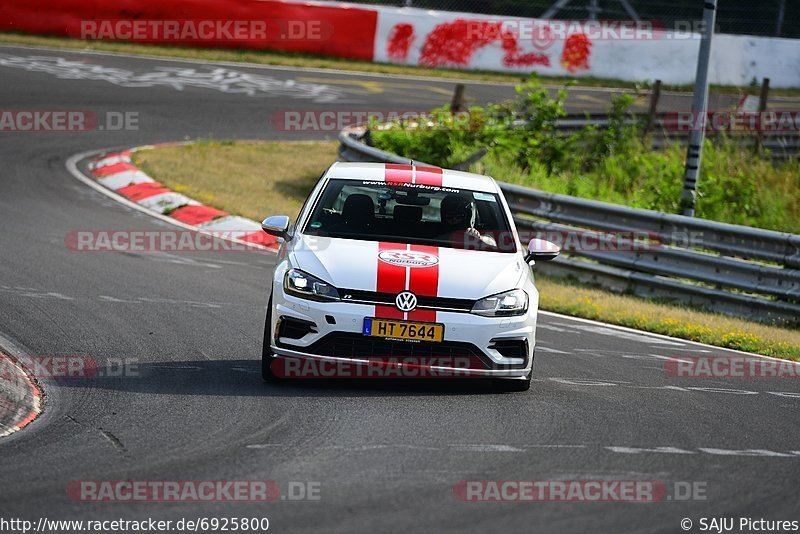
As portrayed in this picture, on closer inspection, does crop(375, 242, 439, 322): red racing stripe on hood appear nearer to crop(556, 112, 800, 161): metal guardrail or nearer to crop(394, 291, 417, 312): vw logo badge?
crop(394, 291, 417, 312): vw logo badge

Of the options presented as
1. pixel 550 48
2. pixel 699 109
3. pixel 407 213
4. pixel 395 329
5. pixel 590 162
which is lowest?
pixel 590 162

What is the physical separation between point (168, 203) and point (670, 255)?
6.85 m

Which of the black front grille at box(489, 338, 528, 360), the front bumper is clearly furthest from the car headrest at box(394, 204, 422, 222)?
the black front grille at box(489, 338, 528, 360)

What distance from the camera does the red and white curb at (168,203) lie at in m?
15.2

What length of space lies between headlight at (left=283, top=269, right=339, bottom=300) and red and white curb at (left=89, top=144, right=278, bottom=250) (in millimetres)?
6846

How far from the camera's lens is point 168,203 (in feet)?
53.9

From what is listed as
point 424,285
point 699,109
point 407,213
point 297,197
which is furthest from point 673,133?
point 424,285

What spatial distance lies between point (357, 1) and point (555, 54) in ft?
17.2

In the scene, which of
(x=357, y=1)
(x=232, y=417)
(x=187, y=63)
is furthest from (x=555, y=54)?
(x=232, y=417)

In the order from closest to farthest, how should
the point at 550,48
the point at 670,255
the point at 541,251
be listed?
the point at 541,251 → the point at 670,255 → the point at 550,48

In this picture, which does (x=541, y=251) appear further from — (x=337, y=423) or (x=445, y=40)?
(x=445, y=40)

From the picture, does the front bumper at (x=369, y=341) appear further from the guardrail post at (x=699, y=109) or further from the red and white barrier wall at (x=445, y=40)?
the red and white barrier wall at (x=445, y=40)

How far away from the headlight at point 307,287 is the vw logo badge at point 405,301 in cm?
39

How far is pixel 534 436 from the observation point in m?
7.00
